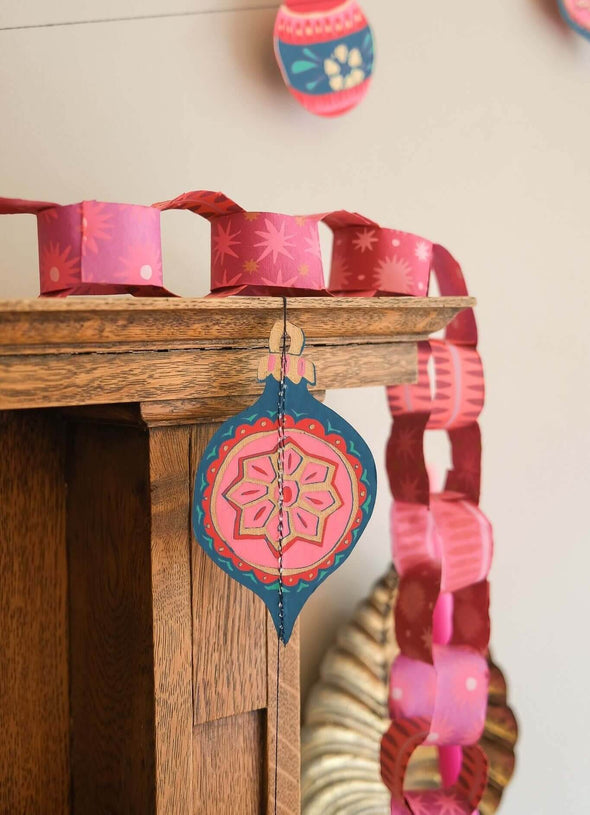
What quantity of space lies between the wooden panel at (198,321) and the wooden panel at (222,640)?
8cm

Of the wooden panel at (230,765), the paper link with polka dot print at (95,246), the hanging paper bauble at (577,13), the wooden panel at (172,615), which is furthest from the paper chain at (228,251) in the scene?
the hanging paper bauble at (577,13)

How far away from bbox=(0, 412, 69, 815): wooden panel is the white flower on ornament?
483mm

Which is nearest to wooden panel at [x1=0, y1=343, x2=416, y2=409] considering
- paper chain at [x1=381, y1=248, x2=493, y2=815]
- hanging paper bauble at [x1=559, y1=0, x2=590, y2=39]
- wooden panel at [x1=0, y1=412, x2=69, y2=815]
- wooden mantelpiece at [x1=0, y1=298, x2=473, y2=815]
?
wooden mantelpiece at [x1=0, y1=298, x2=473, y2=815]

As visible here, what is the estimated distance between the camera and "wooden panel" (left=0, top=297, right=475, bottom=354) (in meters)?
0.51

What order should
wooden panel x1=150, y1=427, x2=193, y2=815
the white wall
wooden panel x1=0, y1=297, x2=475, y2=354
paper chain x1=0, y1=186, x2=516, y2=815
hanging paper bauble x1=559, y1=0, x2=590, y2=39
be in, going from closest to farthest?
wooden panel x1=0, y1=297, x2=475, y2=354
wooden panel x1=150, y1=427, x2=193, y2=815
paper chain x1=0, y1=186, x2=516, y2=815
the white wall
hanging paper bauble x1=559, y1=0, x2=590, y2=39

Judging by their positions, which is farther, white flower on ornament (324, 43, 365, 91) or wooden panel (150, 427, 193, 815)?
white flower on ornament (324, 43, 365, 91)

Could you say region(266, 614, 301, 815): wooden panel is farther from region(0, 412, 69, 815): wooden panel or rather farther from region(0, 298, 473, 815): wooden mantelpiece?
region(0, 412, 69, 815): wooden panel

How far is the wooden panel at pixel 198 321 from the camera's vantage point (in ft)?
1.67

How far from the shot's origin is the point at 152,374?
0.57 m

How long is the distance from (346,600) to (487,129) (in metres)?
0.62

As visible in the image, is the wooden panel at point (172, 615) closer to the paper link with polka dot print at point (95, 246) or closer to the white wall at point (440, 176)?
the paper link with polka dot print at point (95, 246)

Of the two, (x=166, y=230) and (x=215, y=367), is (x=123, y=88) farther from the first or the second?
(x=215, y=367)

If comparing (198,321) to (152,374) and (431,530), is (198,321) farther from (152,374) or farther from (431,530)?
(431,530)

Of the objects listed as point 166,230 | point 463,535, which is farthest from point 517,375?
point 166,230
